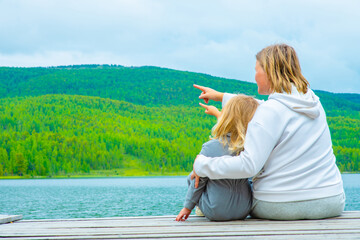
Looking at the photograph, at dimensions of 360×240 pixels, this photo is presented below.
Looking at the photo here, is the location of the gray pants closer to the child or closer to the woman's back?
the woman's back

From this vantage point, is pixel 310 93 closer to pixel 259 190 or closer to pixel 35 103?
pixel 259 190

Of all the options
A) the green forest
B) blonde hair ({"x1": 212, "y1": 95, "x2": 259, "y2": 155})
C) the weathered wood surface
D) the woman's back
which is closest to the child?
blonde hair ({"x1": 212, "y1": 95, "x2": 259, "y2": 155})

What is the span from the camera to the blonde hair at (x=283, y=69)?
3.69m

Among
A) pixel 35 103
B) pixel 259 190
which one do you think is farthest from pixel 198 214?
pixel 35 103

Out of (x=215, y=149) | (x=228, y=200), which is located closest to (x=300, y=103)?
(x=215, y=149)

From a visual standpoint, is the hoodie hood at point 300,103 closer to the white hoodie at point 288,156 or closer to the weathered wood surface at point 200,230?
the white hoodie at point 288,156

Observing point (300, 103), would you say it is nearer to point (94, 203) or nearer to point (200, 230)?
point (200, 230)

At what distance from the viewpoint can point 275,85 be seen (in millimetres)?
3705

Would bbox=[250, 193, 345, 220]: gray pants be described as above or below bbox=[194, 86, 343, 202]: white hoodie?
below

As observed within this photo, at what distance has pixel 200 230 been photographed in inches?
130

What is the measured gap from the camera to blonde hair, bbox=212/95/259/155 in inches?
148

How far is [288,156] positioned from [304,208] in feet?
1.48

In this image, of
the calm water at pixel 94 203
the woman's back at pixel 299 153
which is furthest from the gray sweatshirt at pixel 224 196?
the calm water at pixel 94 203

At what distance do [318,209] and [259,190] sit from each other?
0.51m
